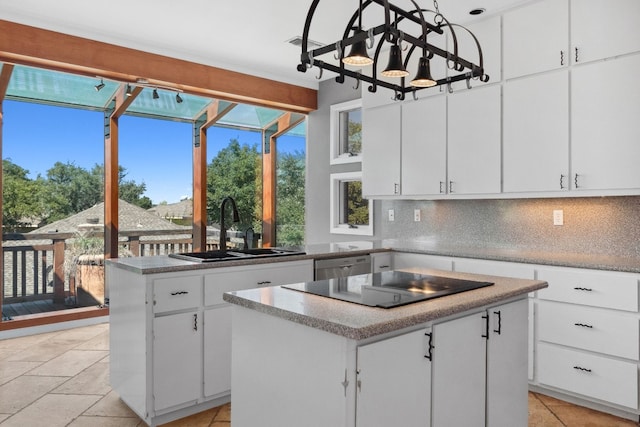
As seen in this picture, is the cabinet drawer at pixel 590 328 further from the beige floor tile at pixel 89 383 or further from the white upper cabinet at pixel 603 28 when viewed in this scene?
the beige floor tile at pixel 89 383

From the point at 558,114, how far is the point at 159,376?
315 centimetres

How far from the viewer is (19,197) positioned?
4559mm

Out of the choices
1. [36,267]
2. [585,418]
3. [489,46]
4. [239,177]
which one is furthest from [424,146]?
[36,267]

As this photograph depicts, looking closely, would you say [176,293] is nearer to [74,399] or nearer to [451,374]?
[74,399]

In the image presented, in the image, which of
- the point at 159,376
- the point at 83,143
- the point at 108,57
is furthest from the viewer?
the point at 83,143

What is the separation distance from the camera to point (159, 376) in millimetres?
2617

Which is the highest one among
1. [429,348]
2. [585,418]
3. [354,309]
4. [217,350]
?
[354,309]

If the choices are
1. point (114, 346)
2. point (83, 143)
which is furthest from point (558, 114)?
point (83, 143)

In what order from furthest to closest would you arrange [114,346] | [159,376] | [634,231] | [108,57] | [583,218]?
[108,57] → [583,218] → [634,231] → [114,346] → [159,376]

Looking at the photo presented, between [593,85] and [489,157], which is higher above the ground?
[593,85]

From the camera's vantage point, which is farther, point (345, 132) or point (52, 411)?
point (345, 132)

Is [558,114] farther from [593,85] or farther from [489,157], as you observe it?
[489,157]

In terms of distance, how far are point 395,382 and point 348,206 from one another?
4065 millimetres

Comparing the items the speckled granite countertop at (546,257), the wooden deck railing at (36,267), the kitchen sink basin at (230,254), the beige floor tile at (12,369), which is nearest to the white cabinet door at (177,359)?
the kitchen sink basin at (230,254)
